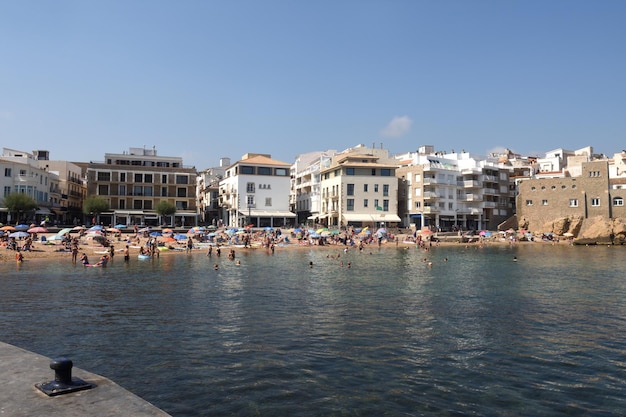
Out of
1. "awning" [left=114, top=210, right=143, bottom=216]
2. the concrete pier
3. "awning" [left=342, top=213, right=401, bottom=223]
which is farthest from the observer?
"awning" [left=114, top=210, right=143, bottom=216]

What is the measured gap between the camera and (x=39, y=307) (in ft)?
68.4

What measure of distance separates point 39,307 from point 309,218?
69134mm

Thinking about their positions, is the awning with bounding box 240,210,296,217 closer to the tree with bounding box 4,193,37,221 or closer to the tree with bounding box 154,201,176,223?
the tree with bounding box 154,201,176,223

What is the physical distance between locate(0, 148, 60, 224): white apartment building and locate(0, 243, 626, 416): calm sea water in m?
44.3

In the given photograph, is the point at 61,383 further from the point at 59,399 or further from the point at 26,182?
the point at 26,182

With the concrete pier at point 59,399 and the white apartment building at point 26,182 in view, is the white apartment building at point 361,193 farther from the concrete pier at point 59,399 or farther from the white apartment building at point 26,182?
the concrete pier at point 59,399

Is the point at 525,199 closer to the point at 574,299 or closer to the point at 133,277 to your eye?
the point at 574,299

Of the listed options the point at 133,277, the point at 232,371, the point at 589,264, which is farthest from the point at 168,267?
the point at 589,264

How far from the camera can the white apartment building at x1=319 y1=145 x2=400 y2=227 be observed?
7856 centimetres

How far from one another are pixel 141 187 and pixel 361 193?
1454 inches

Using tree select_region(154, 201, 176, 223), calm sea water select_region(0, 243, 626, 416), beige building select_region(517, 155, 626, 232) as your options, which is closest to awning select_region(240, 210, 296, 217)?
tree select_region(154, 201, 176, 223)

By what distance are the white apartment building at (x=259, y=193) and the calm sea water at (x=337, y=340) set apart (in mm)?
49691

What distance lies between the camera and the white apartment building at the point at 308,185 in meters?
89.6

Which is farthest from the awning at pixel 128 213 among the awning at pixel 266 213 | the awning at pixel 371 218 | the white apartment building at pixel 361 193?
the awning at pixel 371 218
